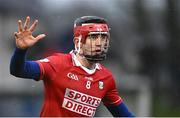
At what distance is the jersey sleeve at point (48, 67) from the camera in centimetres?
595

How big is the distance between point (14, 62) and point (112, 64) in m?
5.03

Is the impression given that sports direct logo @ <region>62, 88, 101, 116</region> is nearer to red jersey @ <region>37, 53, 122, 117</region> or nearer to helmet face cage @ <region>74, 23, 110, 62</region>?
red jersey @ <region>37, 53, 122, 117</region>

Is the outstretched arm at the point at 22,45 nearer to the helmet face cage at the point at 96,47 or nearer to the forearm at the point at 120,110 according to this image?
the helmet face cage at the point at 96,47

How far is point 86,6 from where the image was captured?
10359 millimetres

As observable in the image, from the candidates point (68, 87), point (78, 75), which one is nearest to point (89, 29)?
point (78, 75)

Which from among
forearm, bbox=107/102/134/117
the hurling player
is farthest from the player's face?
forearm, bbox=107/102/134/117

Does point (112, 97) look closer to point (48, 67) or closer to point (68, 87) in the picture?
point (68, 87)

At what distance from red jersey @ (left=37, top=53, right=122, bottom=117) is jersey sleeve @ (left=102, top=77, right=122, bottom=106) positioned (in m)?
0.18

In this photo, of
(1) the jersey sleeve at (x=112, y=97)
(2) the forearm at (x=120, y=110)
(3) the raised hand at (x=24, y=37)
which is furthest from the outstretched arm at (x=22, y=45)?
(2) the forearm at (x=120, y=110)

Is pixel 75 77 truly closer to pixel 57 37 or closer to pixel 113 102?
pixel 113 102

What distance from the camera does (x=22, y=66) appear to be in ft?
18.8

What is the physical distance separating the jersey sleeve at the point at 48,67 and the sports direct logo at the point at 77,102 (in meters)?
0.18

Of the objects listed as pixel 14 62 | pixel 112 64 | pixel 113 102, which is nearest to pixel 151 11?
pixel 112 64

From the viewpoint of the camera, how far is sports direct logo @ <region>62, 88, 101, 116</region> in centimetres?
604
